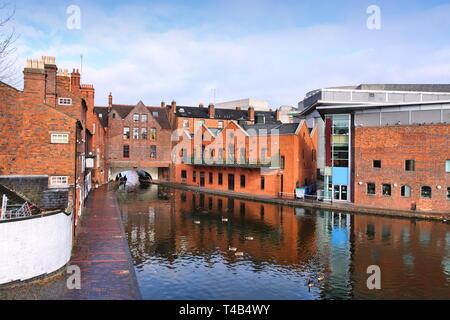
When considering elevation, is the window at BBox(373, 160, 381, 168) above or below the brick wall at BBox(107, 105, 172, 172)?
below

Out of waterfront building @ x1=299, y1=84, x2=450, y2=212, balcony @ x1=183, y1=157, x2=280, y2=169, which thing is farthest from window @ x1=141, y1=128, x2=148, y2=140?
waterfront building @ x1=299, y1=84, x2=450, y2=212

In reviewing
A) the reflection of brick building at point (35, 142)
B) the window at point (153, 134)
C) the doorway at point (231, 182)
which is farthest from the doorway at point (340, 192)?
the window at point (153, 134)

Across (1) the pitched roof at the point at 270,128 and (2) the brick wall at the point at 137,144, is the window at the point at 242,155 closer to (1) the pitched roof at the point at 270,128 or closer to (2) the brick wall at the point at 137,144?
(1) the pitched roof at the point at 270,128

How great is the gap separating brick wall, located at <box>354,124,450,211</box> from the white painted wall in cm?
2714

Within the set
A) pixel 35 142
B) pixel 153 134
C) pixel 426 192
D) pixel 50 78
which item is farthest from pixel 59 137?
pixel 153 134

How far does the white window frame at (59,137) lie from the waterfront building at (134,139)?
134 feet

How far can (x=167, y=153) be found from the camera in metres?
64.1

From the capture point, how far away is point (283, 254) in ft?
66.5

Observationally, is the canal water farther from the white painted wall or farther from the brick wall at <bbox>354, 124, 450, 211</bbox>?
the brick wall at <bbox>354, 124, 450, 211</bbox>

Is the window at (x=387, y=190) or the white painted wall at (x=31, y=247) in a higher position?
the window at (x=387, y=190)

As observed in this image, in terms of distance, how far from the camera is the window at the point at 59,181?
2041 centimetres

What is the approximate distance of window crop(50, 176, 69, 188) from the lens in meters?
20.4
